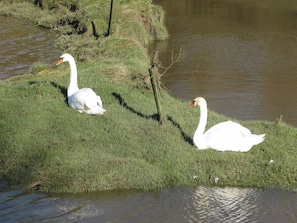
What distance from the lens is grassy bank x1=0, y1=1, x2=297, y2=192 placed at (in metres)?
8.87

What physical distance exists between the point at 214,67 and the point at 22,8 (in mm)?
15457

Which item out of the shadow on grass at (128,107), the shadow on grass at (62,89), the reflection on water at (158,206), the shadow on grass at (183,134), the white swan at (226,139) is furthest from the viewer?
the shadow on grass at (62,89)

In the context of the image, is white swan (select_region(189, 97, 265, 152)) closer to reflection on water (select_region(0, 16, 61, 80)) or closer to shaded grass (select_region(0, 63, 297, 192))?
shaded grass (select_region(0, 63, 297, 192))

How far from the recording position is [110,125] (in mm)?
10461

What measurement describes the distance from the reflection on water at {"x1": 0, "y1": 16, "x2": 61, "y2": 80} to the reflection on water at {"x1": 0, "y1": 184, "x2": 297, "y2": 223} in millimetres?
9018

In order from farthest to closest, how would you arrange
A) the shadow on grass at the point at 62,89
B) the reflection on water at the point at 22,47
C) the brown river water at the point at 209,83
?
the reflection on water at the point at 22,47 → the shadow on grass at the point at 62,89 → the brown river water at the point at 209,83

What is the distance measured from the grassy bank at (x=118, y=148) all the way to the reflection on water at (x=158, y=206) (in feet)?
0.68

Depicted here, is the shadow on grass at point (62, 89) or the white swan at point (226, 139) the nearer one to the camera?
the white swan at point (226, 139)

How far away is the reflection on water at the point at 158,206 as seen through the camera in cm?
802

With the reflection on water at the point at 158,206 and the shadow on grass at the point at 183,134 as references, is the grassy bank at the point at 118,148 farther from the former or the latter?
the reflection on water at the point at 158,206

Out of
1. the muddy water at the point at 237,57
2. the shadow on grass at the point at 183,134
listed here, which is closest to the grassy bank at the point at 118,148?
the shadow on grass at the point at 183,134

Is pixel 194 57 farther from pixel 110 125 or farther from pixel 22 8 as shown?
pixel 22 8

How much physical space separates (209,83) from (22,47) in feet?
28.3

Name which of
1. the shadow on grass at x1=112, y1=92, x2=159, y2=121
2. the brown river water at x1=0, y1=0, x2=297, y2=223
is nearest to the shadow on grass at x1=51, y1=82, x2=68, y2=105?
the shadow on grass at x1=112, y1=92, x2=159, y2=121
